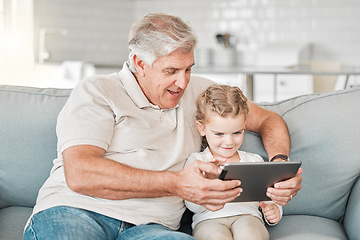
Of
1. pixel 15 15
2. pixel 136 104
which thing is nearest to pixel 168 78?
pixel 136 104

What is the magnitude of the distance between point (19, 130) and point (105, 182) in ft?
1.93

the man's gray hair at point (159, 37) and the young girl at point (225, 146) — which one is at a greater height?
the man's gray hair at point (159, 37)

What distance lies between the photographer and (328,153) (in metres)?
2.01

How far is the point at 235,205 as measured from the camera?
73.7 inches

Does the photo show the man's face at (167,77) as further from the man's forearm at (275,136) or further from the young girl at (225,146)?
the man's forearm at (275,136)

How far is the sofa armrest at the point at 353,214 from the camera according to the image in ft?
6.02

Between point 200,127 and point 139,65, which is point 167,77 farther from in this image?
point 200,127

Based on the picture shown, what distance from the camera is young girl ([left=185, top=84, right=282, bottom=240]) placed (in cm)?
179

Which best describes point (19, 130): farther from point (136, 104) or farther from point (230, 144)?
point (230, 144)

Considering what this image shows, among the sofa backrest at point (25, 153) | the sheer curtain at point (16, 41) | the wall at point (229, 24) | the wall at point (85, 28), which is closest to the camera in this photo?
the sofa backrest at point (25, 153)

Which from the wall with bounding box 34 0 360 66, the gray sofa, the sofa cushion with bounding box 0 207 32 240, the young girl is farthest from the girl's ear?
the wall with bounding box 34 0 360 66

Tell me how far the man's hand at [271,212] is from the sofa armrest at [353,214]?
0.29 m

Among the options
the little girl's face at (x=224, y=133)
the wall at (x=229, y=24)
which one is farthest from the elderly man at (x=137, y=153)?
the wall at (x=229, y=24)

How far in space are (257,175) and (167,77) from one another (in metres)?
0.53
